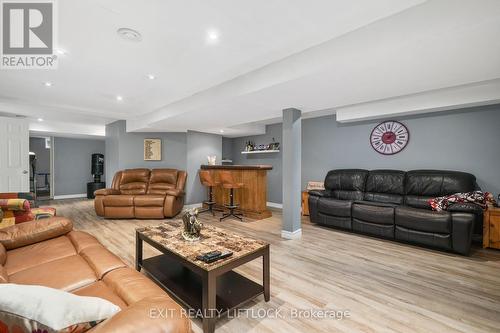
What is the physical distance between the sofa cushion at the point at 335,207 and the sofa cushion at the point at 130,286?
3.44 metres

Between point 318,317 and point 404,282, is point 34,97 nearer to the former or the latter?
point 318,317

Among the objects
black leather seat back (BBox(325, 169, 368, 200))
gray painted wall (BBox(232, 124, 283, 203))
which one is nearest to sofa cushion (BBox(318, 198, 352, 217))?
black leather seat back (BBox(325, 169, 368, 200))

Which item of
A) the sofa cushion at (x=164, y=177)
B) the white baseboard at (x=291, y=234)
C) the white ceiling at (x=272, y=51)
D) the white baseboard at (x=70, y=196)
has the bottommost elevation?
the white baseboard at (x=291, y=234)

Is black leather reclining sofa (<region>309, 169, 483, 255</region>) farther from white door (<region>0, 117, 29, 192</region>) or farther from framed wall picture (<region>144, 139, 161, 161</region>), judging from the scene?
white door (<region>0, 117, 29, 192</region>)

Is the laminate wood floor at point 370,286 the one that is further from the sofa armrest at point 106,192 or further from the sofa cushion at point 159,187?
the sofa cushion at point 159,187

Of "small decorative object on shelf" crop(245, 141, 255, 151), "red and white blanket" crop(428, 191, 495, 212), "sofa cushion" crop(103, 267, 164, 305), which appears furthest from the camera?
"small decorative object on shelf" crop(245, 141, 255, 151)

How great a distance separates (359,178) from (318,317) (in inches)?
130

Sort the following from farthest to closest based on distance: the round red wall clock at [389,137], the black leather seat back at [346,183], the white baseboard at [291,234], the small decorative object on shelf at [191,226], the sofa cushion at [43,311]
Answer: the black leather seat back at [346,183], the round red wall clock at [389,137], the white baseboard at [291,234], the small decorative object on shelf at [191,226], the sofa cushion at [43,311]

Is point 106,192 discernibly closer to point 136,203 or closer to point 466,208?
point 136,203

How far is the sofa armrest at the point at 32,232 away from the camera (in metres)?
2.03

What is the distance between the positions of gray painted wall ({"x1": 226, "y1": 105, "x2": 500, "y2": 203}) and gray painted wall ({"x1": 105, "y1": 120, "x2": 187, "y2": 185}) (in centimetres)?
345

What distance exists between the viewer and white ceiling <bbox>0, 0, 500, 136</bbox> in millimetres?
1733

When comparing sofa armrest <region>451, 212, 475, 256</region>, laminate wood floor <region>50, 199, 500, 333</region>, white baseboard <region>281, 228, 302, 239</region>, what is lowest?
laminate wood floor <region>50, 199, 500, 333</region>

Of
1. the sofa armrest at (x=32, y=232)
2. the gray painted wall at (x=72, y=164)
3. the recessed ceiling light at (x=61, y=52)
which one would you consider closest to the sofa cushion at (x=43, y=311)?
the sofa armrest at (x=32, y=232)
